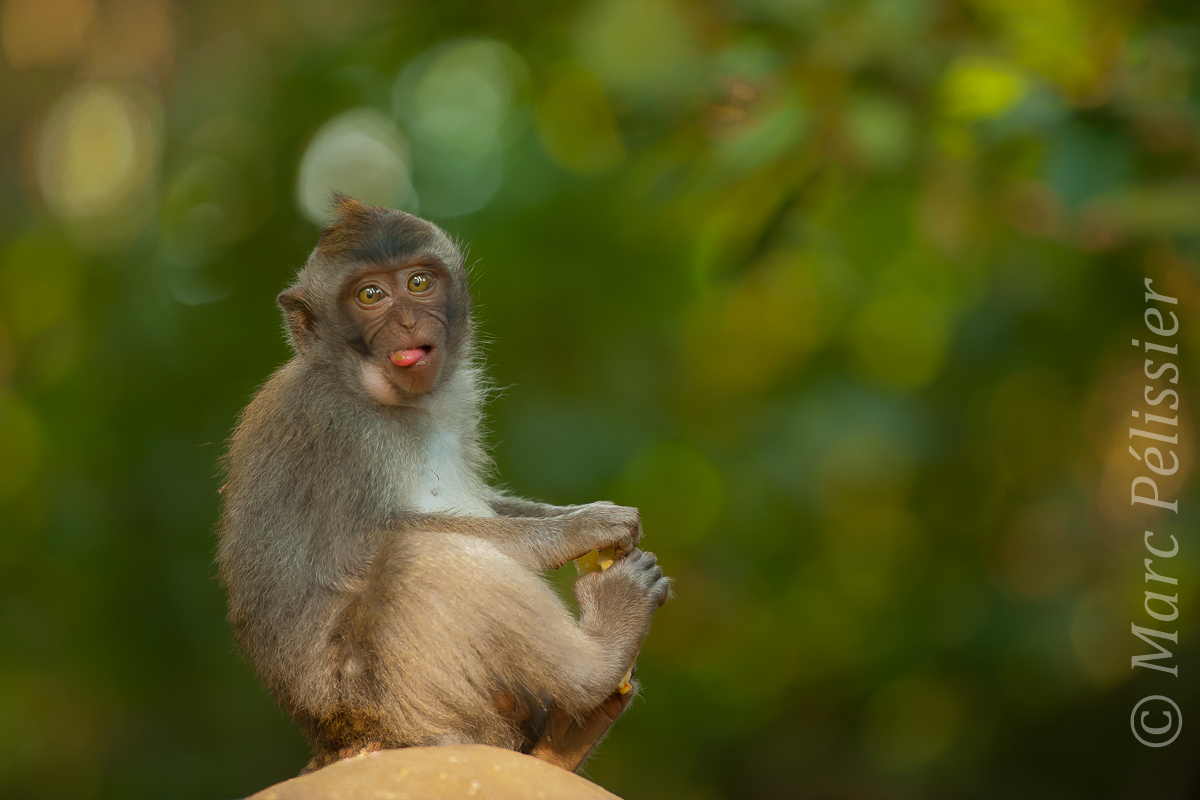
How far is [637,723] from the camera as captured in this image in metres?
10.5

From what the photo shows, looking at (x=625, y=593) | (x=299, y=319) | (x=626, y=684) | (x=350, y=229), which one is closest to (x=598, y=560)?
(x=625, y=593)

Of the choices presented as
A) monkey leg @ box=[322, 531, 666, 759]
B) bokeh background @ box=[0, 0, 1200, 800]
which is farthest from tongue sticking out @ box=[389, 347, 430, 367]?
bokeh background @ box=[0, 0, 1200, 800]

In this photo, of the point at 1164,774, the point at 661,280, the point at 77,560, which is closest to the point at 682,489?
the point at 661,280

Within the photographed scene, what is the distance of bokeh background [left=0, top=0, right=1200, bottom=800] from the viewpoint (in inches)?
381

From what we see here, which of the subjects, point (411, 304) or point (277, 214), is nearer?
point (411, 304)

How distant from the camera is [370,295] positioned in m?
5.19

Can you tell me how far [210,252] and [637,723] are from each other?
591 cm

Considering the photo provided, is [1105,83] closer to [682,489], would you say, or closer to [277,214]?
[682,489]

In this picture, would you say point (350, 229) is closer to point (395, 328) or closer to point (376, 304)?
point (376, 304)

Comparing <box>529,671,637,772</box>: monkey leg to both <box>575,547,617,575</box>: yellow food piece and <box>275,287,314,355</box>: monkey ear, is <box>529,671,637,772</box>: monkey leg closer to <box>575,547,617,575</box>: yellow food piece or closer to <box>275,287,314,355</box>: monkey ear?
<box>575,547,617,575</box>: yellow food piece

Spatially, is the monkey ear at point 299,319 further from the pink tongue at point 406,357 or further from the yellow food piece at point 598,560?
the yellow food piece at point 598,560

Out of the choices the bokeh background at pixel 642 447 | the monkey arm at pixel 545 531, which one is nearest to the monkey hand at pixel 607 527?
the monkey arm at pixel 545 531

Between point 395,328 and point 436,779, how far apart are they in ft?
6.84

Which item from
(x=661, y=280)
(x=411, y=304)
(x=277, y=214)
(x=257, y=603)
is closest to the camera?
(x=257, y=603)
